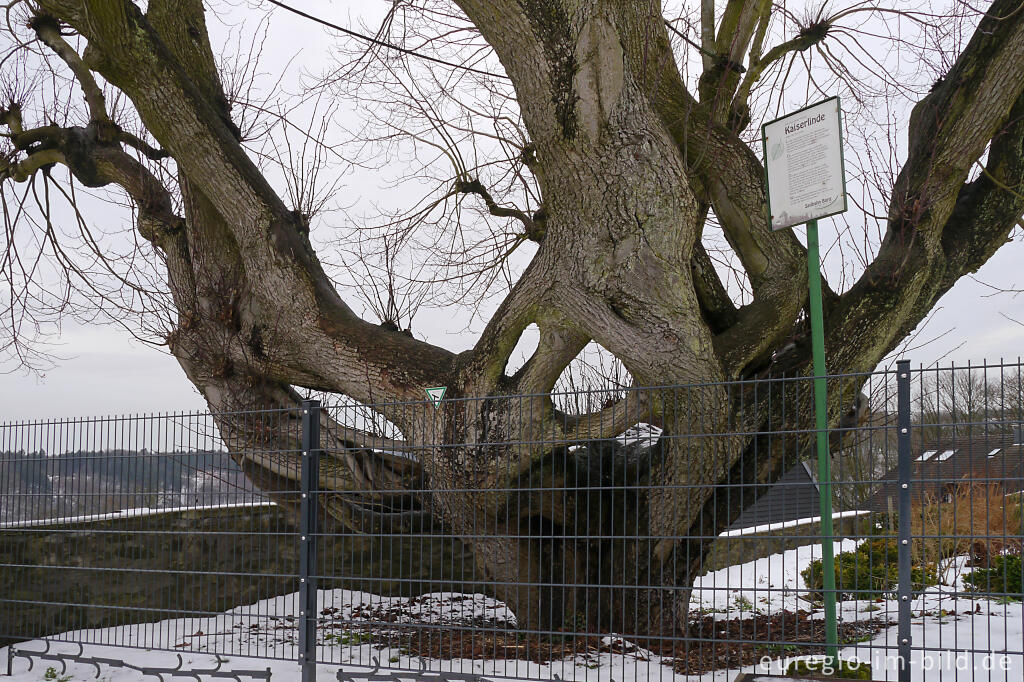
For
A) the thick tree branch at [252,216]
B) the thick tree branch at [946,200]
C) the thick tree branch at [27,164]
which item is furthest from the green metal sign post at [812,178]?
the thick tree branch at [27,164]

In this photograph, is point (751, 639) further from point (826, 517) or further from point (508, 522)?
point (508, 522)

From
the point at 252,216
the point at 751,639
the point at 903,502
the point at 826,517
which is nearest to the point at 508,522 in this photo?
the point at 751,639

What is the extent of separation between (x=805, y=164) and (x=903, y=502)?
225cm

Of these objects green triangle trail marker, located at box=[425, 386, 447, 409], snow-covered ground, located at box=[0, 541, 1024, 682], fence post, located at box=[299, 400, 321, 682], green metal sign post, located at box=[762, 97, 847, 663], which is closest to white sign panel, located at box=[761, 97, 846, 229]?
green metal sign post, located at box=[762, 97, 847, 663]

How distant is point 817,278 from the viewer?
5.43m

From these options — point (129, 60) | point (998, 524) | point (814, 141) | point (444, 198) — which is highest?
point (129, 60)

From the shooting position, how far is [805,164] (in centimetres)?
558

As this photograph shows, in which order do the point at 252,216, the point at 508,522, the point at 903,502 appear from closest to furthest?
1. the point at 903,502
2. the point at 508,522
3. the point at 252,216

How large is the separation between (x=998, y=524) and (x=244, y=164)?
27.4ft

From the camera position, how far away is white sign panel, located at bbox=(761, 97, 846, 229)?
17.5 feet

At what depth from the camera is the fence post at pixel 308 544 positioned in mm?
5664

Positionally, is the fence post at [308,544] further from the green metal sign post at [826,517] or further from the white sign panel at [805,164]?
the white sign panel at [805,164]

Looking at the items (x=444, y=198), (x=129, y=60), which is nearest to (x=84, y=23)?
(x=129, y=60)

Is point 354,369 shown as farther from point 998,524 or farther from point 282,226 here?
point 998,524
